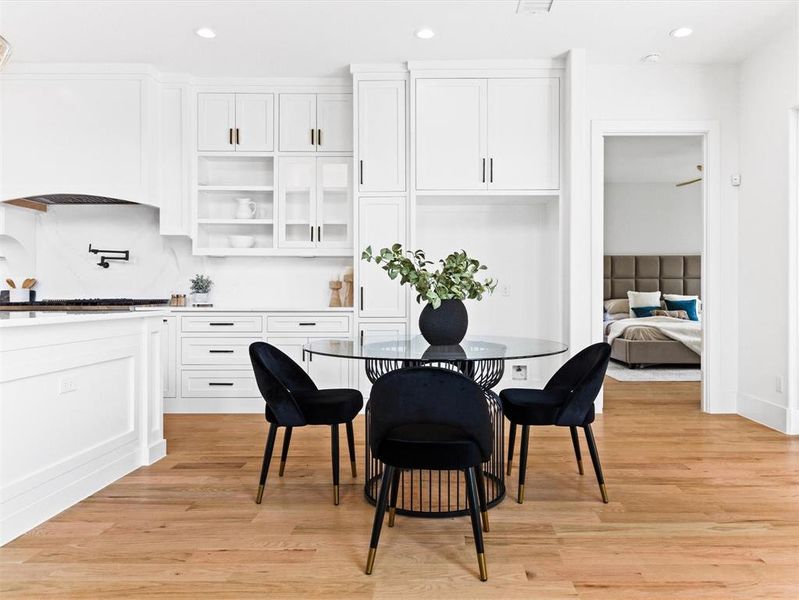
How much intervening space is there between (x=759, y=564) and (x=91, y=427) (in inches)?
115

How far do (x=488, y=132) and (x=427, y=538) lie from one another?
3.30m

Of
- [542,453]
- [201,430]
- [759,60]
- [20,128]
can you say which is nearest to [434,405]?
[542,453]

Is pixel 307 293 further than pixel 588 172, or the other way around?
pixel 307 293

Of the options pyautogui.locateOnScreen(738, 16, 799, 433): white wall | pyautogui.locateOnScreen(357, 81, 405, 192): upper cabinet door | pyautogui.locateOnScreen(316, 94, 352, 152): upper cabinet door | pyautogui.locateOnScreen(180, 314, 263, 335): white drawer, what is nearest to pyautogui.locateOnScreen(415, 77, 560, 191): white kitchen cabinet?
pyautogui.locateOnScreen(357, 81, 405, 192): upper cabinet door

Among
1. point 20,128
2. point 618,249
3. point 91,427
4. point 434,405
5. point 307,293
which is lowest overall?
point 91,427

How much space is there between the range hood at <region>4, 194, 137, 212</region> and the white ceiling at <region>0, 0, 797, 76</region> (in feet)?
3.59

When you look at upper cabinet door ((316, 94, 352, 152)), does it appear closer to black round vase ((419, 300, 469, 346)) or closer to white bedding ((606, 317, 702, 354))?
black round vase ((419, 300, 469, 346))

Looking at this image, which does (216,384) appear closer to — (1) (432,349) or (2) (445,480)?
(2) (445,480)

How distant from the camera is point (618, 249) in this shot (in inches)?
343

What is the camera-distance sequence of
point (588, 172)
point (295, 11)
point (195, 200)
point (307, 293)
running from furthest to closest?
1. point (307, 293)
2. point (195, 200)
3. point (588, 172)
4. point (295, 11)

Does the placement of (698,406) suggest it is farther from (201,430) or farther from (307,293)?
(201,430)

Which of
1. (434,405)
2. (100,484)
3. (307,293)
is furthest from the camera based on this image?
(307,293)

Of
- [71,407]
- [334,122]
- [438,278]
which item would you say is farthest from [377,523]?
[334,122]

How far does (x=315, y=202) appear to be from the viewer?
4746 millimetres
